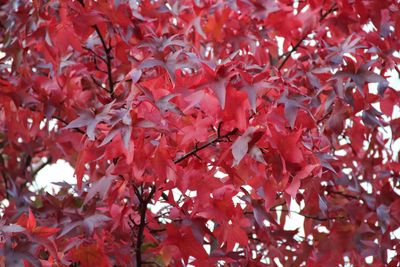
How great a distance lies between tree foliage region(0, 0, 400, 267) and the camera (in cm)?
98

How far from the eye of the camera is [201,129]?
102cm

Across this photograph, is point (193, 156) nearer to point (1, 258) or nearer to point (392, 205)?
point (1, 258)

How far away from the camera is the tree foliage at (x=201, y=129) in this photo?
98cm

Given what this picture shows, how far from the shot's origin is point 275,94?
3.53ft

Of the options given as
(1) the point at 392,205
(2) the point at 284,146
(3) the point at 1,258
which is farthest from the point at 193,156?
(1) the point at 392,205

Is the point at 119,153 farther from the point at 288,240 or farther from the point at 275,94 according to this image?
the point at 288,240

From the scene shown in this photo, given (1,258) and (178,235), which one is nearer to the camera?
(1,258)

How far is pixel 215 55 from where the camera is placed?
1.56m

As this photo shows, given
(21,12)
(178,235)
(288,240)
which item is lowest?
(288,240)

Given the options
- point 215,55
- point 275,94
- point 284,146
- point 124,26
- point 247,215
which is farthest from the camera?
point 215,55

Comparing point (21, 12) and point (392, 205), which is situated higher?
point (21, 12)

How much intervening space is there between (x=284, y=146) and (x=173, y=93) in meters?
0.17

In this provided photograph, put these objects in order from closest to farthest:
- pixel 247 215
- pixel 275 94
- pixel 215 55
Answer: pixel 275 94, pixel 247 215, pixel 215 55

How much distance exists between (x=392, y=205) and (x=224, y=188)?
1.35ft
